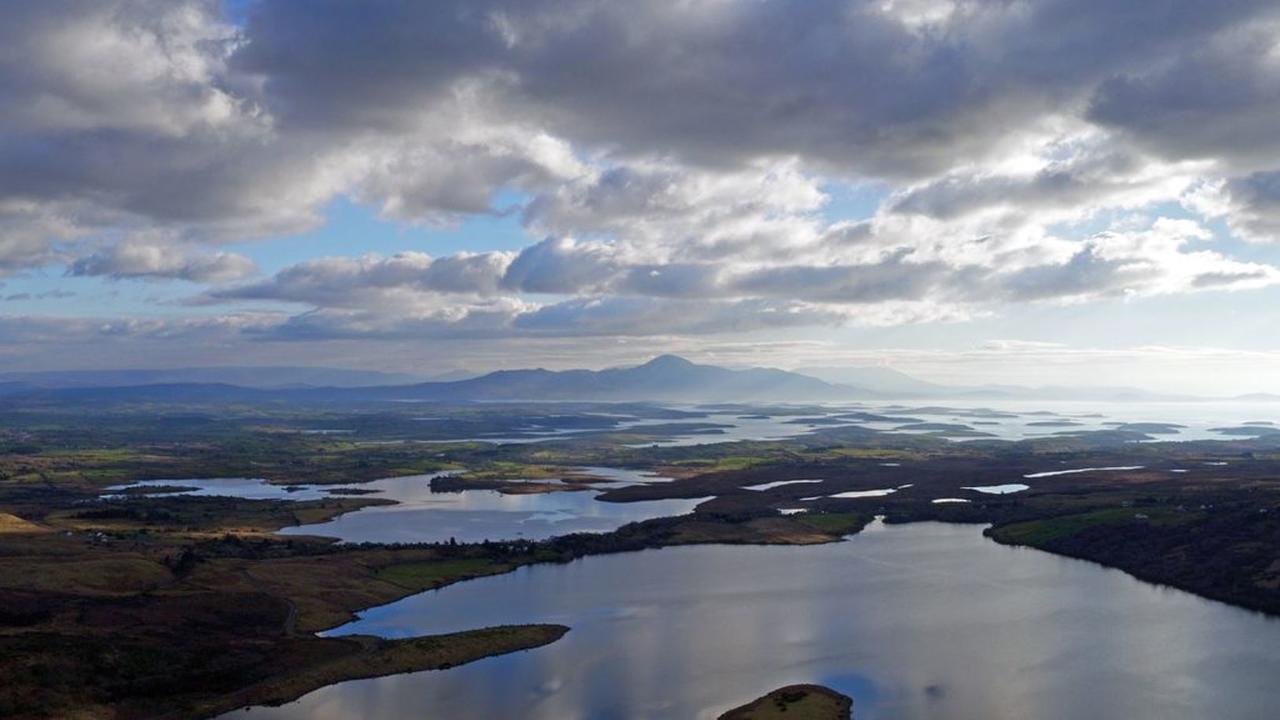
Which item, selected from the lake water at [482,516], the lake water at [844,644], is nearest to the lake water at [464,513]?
the lake water at [482,516]

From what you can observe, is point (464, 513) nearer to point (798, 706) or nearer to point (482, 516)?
point (482, 516)

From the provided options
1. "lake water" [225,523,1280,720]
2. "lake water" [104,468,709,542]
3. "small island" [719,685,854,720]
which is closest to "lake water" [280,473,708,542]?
"lake water" [104,468,709,542]

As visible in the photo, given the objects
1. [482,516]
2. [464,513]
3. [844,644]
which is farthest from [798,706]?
[464,513]

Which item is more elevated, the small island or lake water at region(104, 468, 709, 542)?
the small island

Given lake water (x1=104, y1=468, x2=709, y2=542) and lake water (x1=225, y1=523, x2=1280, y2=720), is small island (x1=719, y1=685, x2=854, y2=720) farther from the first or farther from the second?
lake water (x1=104, y1=468, x2=709, y2=542)

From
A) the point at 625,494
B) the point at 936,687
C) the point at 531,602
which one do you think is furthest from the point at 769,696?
the point at 625,494

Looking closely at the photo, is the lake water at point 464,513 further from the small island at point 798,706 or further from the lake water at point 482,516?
the small island at point 798,706

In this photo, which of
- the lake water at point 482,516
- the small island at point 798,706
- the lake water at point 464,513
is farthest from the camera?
the lake water at point 464,513

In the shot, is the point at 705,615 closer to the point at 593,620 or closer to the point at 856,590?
the point at 593,620
